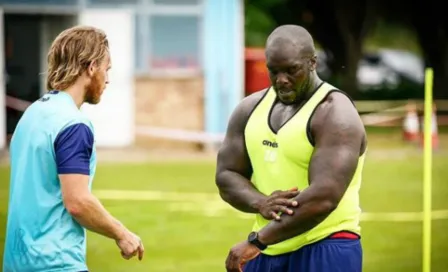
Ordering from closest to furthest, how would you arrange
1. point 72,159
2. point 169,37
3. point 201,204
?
point 72,159 → point 201,204 → point 169,37

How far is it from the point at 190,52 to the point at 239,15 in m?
1.27

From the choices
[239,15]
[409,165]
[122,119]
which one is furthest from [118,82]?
[409,165]

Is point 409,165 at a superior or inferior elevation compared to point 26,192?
inferior

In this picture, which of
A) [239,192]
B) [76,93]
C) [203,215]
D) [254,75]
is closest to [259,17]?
[254,75]

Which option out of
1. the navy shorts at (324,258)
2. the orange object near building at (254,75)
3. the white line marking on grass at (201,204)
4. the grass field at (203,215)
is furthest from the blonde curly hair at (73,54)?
the orange object near building at (254,75)

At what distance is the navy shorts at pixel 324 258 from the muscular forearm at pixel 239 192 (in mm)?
275

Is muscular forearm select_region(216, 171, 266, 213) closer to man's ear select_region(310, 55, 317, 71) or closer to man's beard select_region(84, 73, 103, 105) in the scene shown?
man's ear select_region(310, 55, 317, 71)

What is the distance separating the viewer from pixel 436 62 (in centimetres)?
3622

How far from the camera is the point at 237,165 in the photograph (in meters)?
5.24

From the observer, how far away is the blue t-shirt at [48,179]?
14.9 ft

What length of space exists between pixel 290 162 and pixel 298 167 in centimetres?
4

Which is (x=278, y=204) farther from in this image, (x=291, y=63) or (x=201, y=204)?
(x=201, y=204)

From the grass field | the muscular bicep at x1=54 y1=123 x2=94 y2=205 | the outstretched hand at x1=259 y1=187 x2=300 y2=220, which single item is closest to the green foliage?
the grass field

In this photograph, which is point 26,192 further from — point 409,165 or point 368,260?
point 409,165
